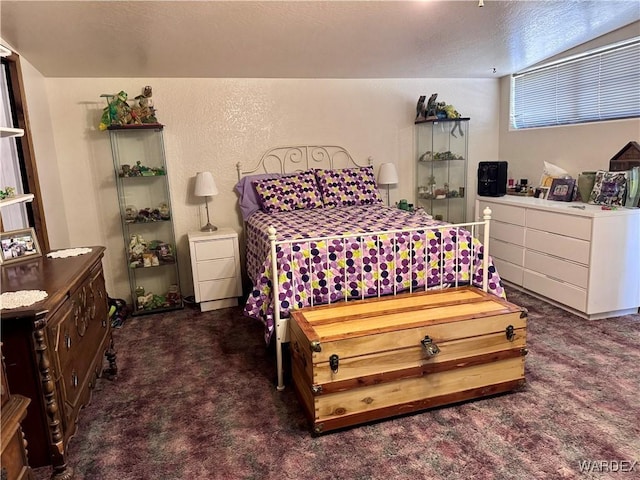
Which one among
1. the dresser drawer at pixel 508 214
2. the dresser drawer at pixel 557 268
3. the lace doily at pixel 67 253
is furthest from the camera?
the dresser drawer at pixel 508 214

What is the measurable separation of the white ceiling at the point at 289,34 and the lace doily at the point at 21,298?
4.57 feet

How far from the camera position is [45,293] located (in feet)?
5.44

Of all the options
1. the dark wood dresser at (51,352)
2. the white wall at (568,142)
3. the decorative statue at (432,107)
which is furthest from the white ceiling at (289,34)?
the dark wood dresser at (51,352)

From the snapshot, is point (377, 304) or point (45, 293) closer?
point (45, 293)

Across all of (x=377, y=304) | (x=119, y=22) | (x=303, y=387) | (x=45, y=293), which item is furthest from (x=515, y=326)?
(x=119, y=22)

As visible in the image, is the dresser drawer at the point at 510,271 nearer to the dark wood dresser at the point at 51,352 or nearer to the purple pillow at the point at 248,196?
the purple pillow at the point at 248,196

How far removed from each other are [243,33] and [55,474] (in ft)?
8.12

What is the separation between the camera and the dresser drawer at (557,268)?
3.21 metres

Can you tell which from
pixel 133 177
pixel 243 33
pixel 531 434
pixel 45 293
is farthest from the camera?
pixel 133 177

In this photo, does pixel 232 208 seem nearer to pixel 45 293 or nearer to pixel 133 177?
pixel 133 177

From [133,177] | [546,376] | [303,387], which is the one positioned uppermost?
[133,177]

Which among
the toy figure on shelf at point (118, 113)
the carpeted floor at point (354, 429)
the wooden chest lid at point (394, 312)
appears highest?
the toy figure on shelf at point (118, 113)

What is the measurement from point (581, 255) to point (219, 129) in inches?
124

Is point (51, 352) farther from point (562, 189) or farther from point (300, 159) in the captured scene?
point (562, 189)
